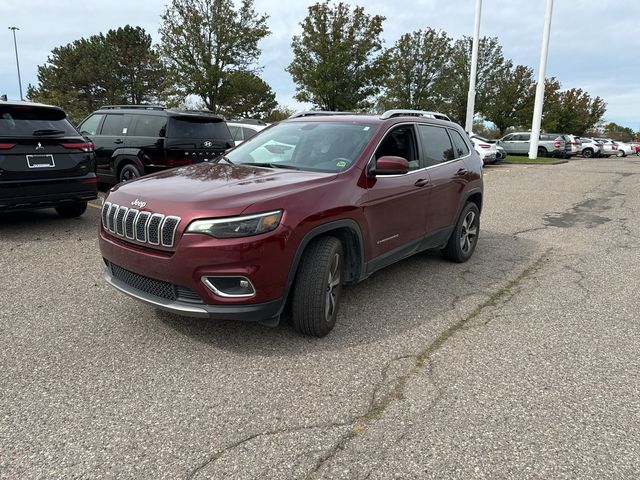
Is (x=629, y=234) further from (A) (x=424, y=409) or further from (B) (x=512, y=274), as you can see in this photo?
(A) (x=424, y=409)

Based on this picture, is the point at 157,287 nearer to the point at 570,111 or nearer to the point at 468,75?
the point at 468,75

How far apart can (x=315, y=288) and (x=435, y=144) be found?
2.59m

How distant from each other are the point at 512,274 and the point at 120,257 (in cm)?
409

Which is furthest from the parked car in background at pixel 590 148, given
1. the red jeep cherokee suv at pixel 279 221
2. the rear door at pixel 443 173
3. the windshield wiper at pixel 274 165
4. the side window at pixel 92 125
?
the windshield wiper at pixel 274 165

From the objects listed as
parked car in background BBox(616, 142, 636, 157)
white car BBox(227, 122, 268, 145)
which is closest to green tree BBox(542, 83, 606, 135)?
parked car in background BBox(616, 142, 636, 157)

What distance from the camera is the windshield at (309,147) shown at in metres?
4.06

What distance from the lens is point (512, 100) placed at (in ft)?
124

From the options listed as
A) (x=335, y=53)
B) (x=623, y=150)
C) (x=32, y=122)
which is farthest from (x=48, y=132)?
(x=623, y=150)

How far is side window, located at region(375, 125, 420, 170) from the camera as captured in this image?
4.29 m

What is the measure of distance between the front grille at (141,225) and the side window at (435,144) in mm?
2804

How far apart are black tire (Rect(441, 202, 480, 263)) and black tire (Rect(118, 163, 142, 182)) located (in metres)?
5.81

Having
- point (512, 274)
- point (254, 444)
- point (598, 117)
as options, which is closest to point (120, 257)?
point (254, 444)

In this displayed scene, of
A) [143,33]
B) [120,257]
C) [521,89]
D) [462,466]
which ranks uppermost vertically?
[143,33]

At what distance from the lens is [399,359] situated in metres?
3.33
